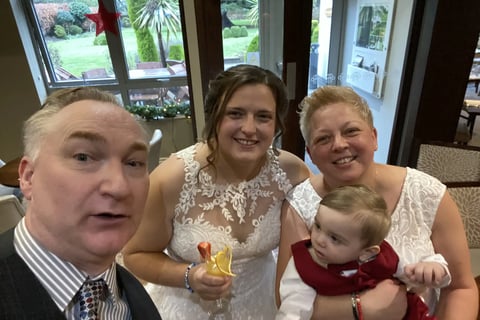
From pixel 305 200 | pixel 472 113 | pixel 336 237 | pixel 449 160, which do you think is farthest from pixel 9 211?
pixel 472 113

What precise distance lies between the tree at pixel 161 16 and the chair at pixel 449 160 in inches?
128

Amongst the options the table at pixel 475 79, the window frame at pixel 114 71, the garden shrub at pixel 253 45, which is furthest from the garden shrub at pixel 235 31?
the table at pixel 475 79

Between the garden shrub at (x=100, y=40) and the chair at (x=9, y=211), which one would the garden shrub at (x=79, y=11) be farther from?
the chair at (x=9, y=211)

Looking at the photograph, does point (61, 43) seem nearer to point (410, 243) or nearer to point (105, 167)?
point (105, 167)

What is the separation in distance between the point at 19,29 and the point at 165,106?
1881mm

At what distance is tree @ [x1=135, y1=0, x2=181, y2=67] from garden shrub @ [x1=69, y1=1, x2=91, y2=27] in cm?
68

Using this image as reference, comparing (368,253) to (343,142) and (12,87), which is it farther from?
(12,87)

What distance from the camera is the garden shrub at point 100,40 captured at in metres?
→ 4.06

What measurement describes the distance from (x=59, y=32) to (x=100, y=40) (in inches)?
22.1

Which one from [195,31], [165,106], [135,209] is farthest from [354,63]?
[135,209]

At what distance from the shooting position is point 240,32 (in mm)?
2803

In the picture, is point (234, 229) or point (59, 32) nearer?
point (234, 229)

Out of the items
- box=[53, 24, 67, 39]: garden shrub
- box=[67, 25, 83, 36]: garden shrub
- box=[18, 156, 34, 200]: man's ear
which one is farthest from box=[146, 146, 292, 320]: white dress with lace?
box=[53, 24, 67, 39]: garden shrub

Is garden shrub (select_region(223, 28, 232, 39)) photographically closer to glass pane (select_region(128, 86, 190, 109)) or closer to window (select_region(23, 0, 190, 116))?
window (select_region(23, 0, 190, 116))
